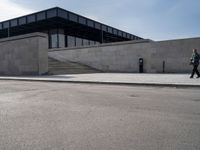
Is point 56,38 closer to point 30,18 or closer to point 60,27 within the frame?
point 60,27

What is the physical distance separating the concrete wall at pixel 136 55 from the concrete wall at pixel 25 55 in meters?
6.82

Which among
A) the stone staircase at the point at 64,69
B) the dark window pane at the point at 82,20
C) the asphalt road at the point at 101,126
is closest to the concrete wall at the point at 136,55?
the stone staircase at the point at 64,69

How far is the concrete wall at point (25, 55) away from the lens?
698 inches

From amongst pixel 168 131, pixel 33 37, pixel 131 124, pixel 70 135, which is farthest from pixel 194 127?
pixel 33 37

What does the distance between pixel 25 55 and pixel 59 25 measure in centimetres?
1481

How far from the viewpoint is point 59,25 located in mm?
32031

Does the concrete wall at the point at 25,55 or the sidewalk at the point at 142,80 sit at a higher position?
the concrete wall at the point at 25,55

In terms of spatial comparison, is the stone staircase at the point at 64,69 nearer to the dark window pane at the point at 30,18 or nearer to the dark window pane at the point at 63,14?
the dark window pane at the point at 63,14

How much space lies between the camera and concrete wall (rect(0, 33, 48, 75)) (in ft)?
58.1

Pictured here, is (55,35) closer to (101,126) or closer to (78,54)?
(78,54)

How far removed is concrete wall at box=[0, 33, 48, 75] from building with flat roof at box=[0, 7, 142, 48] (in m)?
10.4

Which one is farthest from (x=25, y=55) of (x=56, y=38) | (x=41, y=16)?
(x=56, y=38)

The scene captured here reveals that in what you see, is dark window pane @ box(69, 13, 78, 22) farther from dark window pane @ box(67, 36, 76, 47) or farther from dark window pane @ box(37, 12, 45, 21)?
dark window pane @ box(67, 36, 76, 47)

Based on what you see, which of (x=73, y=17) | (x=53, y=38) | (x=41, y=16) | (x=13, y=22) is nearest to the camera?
(x=41, y=16)
